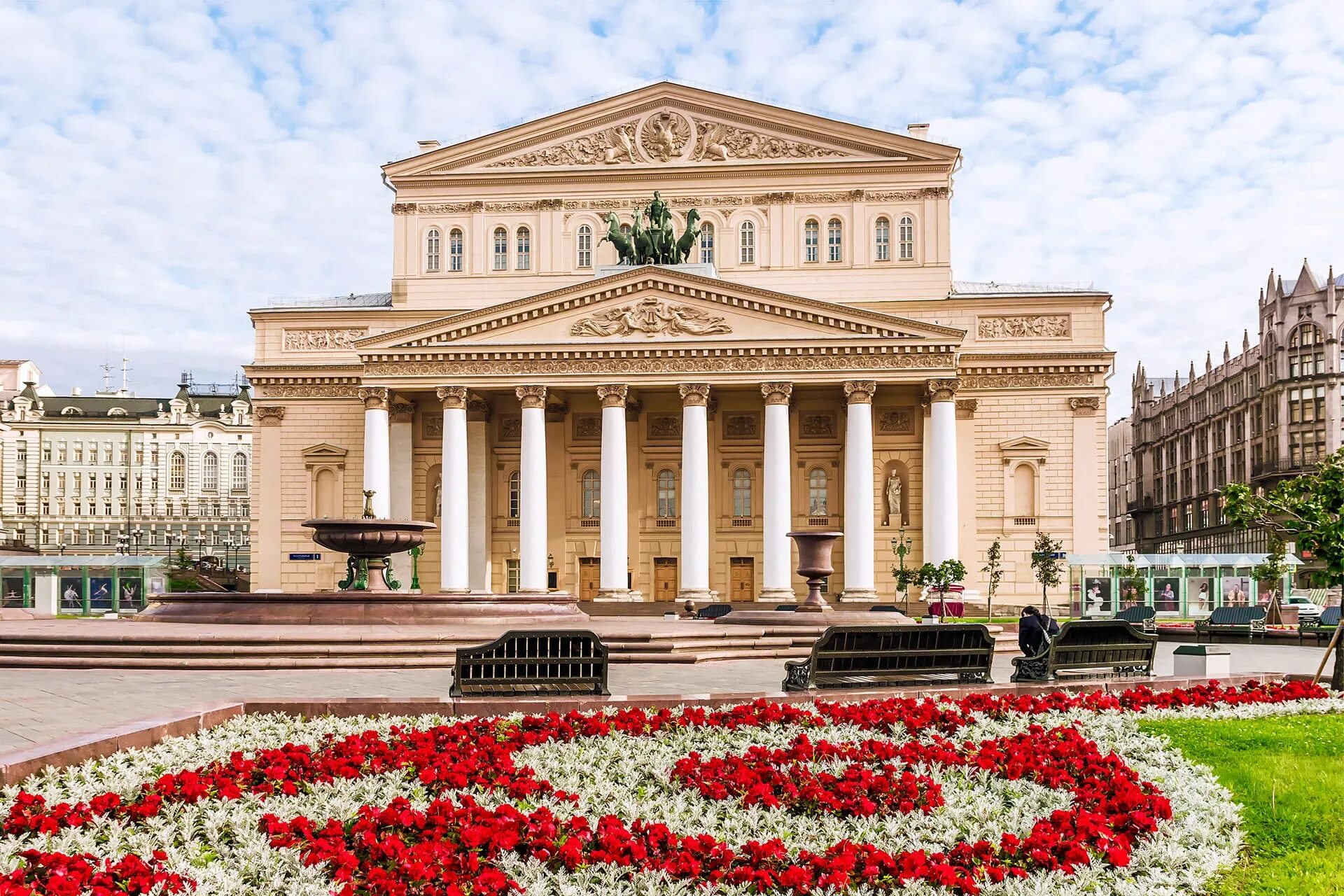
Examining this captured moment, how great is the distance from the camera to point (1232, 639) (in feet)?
118

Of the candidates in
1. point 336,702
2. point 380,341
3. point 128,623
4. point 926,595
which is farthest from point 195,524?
point 336,702

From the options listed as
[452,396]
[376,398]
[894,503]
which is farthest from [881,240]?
[376,398]

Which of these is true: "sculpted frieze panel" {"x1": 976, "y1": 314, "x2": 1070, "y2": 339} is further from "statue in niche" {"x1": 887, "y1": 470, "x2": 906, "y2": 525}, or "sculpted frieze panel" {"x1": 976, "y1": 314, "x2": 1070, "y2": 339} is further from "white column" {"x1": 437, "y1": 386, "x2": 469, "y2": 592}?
"white column" {"x1": 437, "y1": 386, "x2": 469, "y2": 592}

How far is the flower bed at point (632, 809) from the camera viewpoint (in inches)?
300

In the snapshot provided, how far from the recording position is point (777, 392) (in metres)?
48.8

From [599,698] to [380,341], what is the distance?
3720cm

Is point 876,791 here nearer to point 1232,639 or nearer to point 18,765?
point 18,765

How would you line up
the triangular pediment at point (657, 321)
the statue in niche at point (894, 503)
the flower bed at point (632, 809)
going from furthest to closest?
1. the statue in niche at point (894, 503)
2. the triangular pediment at point (657, 321)
3. the flower bed at point (632, 809)

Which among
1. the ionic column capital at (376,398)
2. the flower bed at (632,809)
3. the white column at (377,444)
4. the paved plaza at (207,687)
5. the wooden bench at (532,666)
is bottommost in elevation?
the paved plaza at (207,687)

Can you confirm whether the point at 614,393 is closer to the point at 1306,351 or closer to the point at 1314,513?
the point at 1314,513

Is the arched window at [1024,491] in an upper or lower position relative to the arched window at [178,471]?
lower

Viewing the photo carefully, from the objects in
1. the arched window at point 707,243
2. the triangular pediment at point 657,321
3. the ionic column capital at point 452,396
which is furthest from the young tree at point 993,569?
the ionic column capital at point 452,396

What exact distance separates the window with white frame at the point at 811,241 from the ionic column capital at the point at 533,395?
13.7m

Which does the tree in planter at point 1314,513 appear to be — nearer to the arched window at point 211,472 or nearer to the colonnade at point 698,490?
the colonnade at point 698,490
